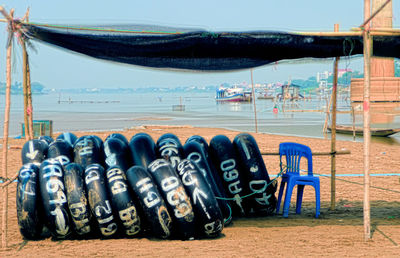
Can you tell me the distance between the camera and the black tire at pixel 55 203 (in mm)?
5676

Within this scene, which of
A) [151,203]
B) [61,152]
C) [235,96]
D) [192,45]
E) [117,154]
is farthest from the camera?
[235,96]

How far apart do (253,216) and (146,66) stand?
2.85 m

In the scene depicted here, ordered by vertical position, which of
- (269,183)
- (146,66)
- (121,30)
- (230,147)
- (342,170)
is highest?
(121,30)

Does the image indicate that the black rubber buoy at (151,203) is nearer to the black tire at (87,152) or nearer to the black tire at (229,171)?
the black tire at (87,152)

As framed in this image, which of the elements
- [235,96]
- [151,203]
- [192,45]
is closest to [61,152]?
[151,203]

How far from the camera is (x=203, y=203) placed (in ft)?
19.0

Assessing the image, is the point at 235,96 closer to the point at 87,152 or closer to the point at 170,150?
the point at 170,150

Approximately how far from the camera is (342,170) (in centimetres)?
1176

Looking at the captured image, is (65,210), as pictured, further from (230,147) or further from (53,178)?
(230,147)

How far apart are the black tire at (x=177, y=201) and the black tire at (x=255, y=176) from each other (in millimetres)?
1417

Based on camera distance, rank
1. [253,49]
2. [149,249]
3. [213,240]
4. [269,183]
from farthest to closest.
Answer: [269,183], [253,49], [213,240], [149,249]

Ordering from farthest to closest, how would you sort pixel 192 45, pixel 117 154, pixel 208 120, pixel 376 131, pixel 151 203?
pixel 208 120
pixel 376 131
pixel 117 154
pixel 192 45
pixel 151 203

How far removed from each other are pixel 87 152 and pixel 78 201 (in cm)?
111

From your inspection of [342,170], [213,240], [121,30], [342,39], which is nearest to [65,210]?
[213,240]
